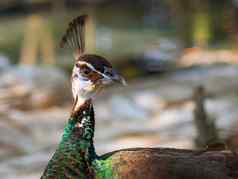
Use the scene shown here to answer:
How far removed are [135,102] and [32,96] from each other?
1.01 meters

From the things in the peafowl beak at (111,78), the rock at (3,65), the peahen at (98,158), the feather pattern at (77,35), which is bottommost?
the peahen at (98,158)

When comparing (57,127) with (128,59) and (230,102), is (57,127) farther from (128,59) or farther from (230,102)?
(128,59)

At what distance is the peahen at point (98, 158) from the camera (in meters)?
A: 2.63

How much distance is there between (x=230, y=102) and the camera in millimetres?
6492

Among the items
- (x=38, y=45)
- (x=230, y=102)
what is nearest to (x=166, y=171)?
(x=230, y=102)

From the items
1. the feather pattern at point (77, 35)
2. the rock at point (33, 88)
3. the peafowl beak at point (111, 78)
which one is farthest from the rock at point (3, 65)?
the peafowl beak at point (111, 78)

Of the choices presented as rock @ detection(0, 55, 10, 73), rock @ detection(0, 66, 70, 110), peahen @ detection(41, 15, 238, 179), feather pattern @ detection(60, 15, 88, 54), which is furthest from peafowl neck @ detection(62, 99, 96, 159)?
rock @ detection(0, 55, 10, 73)

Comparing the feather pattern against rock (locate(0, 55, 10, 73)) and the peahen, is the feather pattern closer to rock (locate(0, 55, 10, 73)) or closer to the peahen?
the peahen

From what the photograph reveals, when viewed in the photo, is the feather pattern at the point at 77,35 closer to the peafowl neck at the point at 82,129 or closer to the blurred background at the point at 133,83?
the peafowl neck at the point at 82,129

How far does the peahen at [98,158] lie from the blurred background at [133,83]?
2.77ft

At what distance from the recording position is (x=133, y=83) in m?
7.86

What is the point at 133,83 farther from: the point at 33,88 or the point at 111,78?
the point at 111,78

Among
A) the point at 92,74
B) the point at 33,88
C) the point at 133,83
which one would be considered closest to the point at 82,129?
the point at 92,74

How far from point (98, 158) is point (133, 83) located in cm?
515
